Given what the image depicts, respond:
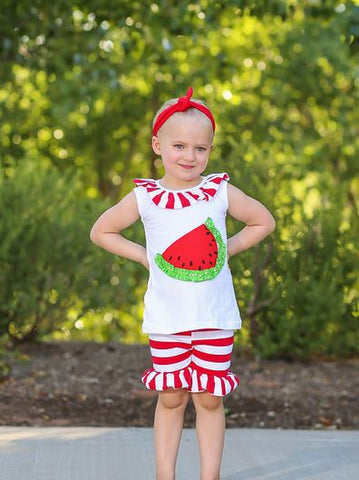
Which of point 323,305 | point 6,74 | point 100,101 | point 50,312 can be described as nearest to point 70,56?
point 6,74

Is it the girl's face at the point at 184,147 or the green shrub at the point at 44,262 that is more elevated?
the girl's face at the point at 184,147

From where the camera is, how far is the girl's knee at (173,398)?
3.69 m

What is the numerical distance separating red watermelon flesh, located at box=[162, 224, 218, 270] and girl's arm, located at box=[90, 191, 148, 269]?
→ 0.51 ft

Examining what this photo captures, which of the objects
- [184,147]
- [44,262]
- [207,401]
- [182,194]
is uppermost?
[184,147]

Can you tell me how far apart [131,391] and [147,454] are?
1722 mm

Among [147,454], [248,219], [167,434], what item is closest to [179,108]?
[248,219]

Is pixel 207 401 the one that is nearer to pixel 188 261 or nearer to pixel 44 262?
pixel 188 261

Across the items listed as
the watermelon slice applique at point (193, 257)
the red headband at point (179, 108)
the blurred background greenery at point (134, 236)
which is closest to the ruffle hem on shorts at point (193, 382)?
the watermelon slice applique at point (193, 257)

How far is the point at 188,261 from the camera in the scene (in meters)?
3.54

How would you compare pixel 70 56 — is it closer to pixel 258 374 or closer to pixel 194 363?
pixel 258 374

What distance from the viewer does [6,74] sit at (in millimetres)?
8438

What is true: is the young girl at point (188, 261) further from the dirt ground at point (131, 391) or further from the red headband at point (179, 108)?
the dirt ground at point (131, 391)

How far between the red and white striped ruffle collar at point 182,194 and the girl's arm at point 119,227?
0.26ft

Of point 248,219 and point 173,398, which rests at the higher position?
point 248,219
